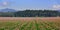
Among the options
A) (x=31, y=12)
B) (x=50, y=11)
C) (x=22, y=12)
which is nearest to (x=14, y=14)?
(x=22, y=12)

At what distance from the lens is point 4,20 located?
1541 centimetres

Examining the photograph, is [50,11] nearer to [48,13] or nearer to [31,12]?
[48,13]

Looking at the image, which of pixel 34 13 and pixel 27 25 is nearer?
pixel 27 25

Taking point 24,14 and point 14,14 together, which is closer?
point 14,14

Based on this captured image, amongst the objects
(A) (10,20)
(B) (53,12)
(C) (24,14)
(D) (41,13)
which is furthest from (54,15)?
(A) (10,20)

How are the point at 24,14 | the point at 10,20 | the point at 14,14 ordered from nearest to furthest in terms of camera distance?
the point at 14,14 < the point at 24,14 < the point at 10,20

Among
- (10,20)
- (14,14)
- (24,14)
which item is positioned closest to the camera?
(14,14)

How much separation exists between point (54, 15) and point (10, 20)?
442 centimetres

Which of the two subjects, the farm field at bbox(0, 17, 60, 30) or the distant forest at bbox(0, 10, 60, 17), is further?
the distant forest at bbox(0, 10, 60, 17)

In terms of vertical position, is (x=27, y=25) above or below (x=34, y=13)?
below

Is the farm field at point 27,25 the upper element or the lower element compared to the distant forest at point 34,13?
lower

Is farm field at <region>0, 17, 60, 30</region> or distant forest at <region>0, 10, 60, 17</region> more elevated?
distant forest at <region>0, 10, 60, 17</region>

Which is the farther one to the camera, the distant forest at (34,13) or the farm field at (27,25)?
the distant forest at (34,13)

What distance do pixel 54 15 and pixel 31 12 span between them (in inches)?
81.1
